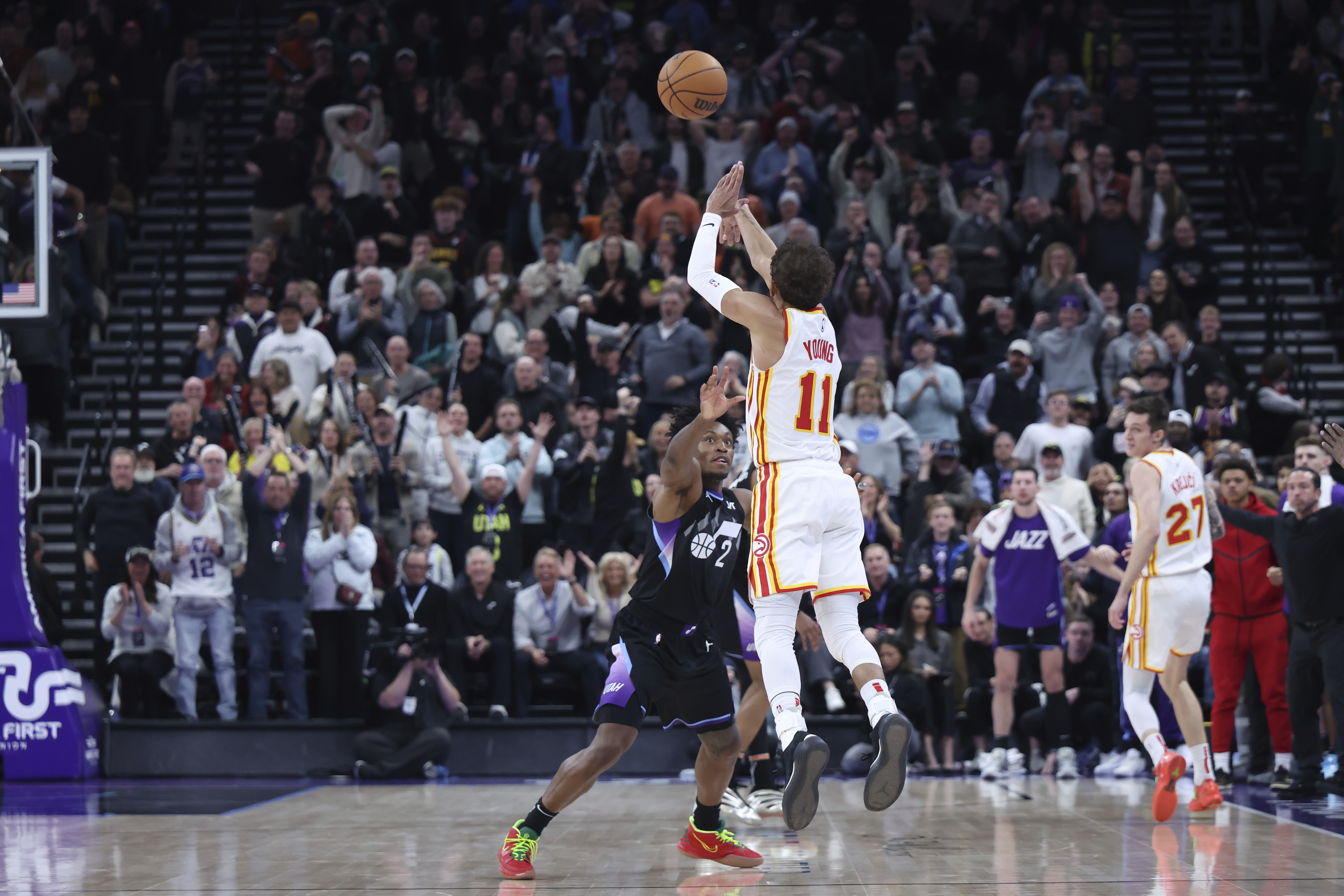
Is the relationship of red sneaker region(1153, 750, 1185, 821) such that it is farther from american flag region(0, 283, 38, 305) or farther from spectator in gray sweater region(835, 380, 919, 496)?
american flag region(0, 283, 38, 305)

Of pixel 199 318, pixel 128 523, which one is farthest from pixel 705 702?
pixel 199 318

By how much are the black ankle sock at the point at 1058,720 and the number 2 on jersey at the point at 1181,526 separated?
3.10m

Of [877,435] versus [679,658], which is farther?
[877,435]

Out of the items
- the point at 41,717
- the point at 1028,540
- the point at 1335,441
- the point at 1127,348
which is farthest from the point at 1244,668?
the point at 41,717

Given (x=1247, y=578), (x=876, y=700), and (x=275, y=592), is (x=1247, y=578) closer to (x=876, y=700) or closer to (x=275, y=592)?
(x=876, y=700)

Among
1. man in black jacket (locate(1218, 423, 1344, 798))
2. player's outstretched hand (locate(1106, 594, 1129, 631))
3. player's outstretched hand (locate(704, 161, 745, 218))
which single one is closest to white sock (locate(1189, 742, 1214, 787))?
player's outstretched hand (locate(1106, 594, 1129, 631))

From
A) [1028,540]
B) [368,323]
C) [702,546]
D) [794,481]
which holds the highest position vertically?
[368,323]

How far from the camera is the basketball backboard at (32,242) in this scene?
36.2 ft

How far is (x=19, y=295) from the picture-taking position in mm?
11102

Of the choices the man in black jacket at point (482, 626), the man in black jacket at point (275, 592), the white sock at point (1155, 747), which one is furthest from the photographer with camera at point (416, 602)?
the white sock at point (1155, 747)

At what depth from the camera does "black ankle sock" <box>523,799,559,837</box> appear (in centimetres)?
658

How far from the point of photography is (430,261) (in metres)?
15.2

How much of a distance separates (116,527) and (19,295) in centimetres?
235

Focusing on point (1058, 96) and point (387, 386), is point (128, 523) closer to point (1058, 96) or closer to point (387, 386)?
point (387, 386)
